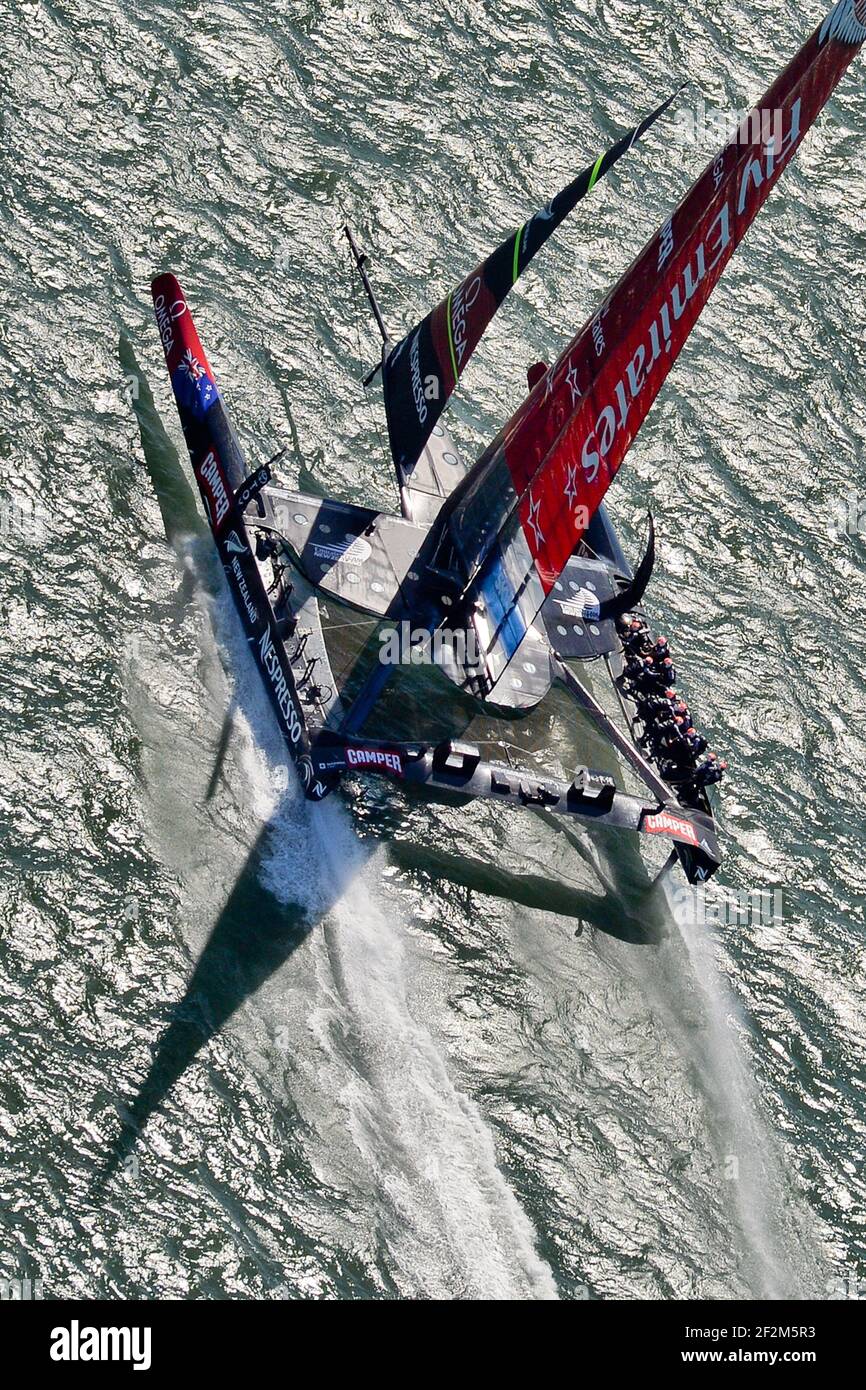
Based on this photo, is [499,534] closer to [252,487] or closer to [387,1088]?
[252,487]

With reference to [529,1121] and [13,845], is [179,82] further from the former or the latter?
[529,1121]

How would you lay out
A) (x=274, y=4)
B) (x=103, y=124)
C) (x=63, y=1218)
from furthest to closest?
(x=274, y=4), (x=103, y=124), (x=63, y=1218)

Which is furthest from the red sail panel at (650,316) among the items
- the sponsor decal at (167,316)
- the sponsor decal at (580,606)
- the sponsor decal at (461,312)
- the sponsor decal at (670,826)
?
the sponsor decal at (167,316)

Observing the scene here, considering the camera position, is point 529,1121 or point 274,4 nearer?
point 529,1121

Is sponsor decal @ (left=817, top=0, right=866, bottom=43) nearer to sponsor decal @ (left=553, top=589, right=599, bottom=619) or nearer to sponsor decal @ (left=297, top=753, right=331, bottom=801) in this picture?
sponsor decal @ (left=553, top=589, right=599, bottom=619)

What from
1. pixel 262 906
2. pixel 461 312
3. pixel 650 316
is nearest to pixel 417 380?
pixel 461 312
